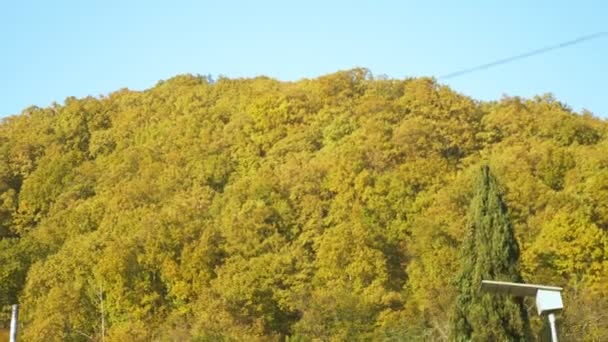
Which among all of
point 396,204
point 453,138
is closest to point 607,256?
point 396,204

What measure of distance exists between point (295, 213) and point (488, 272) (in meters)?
36.3

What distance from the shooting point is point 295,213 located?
64.7 m

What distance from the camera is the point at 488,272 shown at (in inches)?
1136

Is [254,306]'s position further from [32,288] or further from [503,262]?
[503,262]

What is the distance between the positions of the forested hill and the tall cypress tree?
9.77 m

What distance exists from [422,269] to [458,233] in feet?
8.82

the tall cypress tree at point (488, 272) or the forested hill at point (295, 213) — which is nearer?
the tall cypress tree at point (488, 272)

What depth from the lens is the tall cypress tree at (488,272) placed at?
2866cm

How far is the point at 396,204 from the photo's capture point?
62.2 metres

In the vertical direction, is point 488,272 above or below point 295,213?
below

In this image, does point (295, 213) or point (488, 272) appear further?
point (295, 213)

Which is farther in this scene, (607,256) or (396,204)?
(396,204)

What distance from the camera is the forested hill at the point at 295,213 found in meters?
50.9

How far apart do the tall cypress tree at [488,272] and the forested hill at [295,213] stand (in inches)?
385
